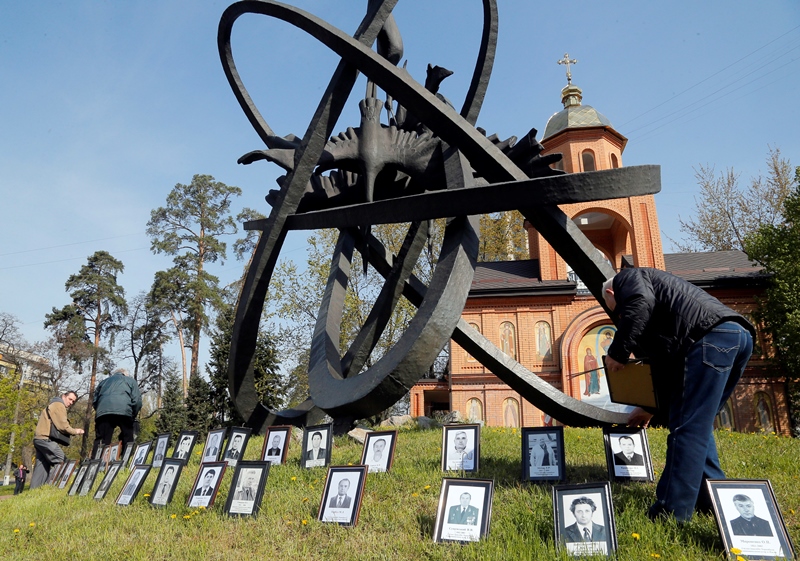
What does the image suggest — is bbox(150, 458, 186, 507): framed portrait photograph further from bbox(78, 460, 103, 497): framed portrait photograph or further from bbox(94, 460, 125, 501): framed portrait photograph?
bbox(78, 460, 103, 497): framed portrait photograph

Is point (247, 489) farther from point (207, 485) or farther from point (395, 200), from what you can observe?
point (395, 200)

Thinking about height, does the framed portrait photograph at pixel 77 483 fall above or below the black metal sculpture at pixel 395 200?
below

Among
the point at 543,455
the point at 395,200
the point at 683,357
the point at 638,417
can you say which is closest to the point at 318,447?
the point at 543,455

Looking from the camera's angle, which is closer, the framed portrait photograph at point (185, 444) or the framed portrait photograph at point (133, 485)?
the framed portrait photograph at point (133, 485)

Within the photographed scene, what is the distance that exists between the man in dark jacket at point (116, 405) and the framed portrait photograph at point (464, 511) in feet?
21.7

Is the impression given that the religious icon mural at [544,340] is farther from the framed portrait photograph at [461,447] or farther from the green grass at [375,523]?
the framed portrait photograph at [461,447]

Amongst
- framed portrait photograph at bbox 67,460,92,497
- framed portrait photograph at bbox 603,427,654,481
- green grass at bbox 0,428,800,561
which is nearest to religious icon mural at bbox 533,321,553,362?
green grass at bbox 0,428,800,561

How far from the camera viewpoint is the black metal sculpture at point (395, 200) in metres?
4.36

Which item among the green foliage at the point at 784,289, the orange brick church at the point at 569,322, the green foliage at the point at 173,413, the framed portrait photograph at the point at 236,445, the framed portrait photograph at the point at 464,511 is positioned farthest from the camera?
the orange brick church at the point at 569,322

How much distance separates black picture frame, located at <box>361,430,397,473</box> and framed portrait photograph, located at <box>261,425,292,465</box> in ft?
3.44

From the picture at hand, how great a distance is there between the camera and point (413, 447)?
284 inches

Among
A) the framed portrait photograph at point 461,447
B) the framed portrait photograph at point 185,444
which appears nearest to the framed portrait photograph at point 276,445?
the framed portrait photograph at point 185,444

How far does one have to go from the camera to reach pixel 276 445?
6.20 m

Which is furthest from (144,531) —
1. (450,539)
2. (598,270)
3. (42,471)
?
(42,471)
